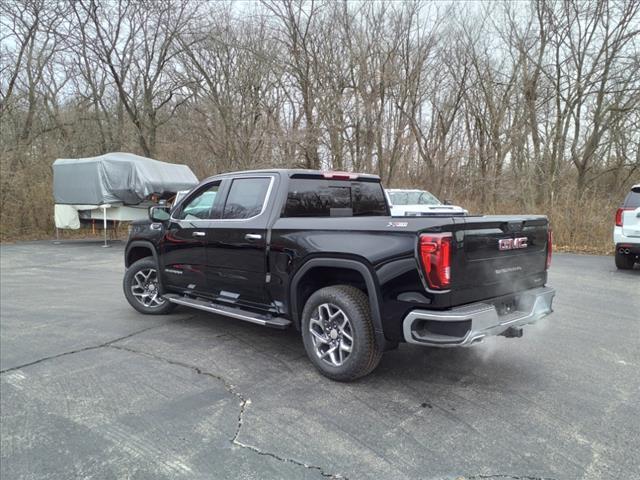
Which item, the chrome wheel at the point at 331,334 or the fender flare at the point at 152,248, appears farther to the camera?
A: the fender flare at the point at 152,248

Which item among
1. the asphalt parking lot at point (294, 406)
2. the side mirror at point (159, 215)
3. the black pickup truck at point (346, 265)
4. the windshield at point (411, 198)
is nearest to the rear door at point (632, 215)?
the asphalt parking lot at point (294, 406)

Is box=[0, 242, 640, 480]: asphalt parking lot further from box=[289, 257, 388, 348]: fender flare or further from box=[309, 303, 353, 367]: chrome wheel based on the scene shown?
box=[289, 257, 388, 348]: fender flare

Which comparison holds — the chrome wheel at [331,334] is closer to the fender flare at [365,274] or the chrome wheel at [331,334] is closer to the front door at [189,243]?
the fender flare at [365,274]

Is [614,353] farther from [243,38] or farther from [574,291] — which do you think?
[243,38]

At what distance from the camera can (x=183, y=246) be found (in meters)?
5.36

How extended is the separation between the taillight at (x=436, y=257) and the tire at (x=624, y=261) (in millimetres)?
8347

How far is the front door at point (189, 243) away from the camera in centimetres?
514

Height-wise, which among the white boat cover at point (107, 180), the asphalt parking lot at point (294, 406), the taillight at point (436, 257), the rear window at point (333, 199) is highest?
the white boat cover at point (107, 180)

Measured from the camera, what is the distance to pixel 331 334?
3912 mm

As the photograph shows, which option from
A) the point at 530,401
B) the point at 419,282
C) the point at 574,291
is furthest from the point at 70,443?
the point at 574,291

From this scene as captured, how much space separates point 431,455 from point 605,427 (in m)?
1.26

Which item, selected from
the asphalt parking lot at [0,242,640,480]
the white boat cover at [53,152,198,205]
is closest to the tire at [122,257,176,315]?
the asphalt parking lot at [0,242,640,480]

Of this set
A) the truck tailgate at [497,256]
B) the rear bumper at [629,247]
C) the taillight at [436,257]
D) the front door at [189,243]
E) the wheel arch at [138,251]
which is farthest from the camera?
the rear bumper at [629,247]

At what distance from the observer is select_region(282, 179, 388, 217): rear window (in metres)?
4.55
